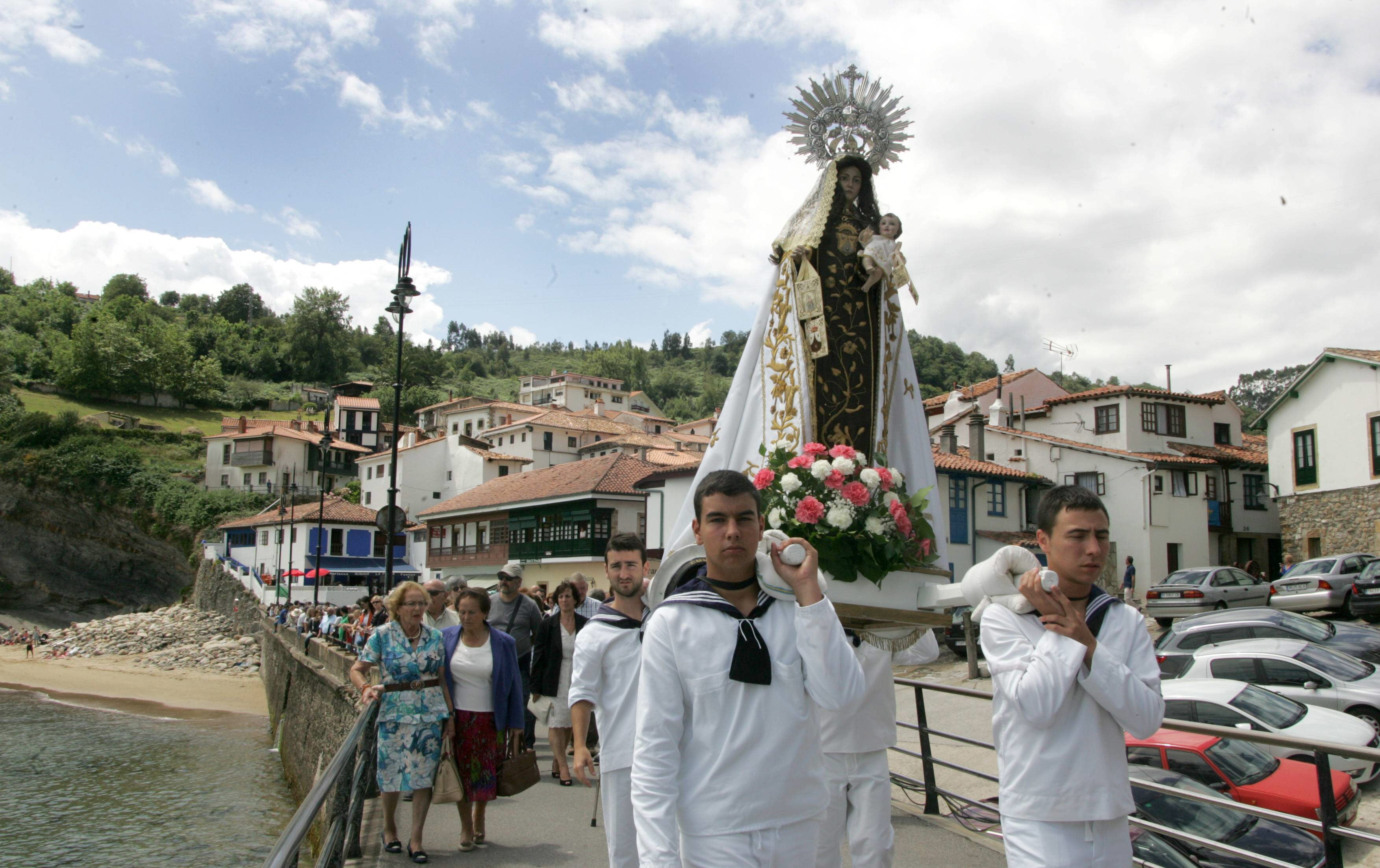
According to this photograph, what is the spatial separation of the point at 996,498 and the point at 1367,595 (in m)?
→ 11.9

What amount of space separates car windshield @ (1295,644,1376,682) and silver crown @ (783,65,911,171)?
9.85 m

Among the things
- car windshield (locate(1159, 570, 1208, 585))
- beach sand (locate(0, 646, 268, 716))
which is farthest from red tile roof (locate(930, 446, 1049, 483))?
beach sand (locate(0, 646, 268, 716))

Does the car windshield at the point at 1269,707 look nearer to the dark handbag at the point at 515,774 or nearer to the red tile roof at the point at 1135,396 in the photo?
the dark handbag at the point at 515,774

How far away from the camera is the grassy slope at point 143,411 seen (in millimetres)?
83750

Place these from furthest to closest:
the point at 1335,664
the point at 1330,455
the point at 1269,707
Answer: the point at 1330,455 → the point at 1335,664 → the point at 1269,707

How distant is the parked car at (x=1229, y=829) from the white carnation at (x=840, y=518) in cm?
308

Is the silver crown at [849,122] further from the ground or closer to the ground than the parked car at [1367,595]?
further from the ground

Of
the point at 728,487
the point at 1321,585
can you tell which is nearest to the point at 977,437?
the point at 1321,585

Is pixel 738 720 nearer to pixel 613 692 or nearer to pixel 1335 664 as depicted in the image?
pixel 613 692

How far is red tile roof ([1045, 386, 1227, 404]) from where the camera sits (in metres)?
34.2

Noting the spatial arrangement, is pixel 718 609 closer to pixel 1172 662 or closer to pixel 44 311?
pixel 1172 662

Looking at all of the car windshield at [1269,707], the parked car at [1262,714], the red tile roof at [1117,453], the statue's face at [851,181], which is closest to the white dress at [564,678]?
the statue's face at [851,181]

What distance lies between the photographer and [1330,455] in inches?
1166

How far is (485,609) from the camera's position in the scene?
263 inches
